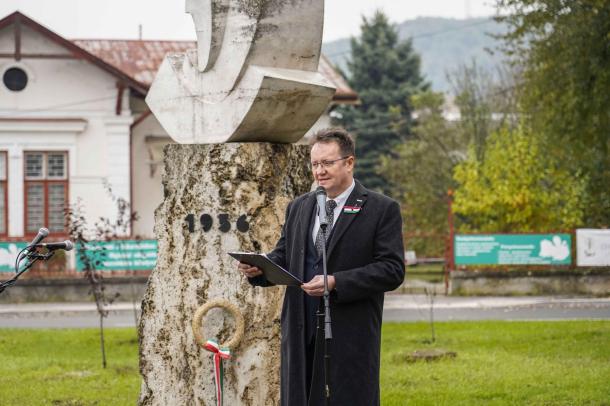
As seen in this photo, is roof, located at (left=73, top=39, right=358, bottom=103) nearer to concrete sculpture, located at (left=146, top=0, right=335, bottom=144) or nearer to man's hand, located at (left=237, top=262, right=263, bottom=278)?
concrete sculpture, located at (left=146, top=0, right=335, bottom=144)

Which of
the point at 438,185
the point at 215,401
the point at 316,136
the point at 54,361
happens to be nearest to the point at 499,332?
the point at 54,361

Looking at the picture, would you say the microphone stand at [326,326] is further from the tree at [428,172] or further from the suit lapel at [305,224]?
the tree at [428,172]

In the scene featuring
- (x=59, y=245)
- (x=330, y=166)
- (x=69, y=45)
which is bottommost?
(x=59, y=245)

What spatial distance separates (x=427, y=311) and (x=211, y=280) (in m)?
15.2

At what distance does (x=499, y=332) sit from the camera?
17062 millimetres

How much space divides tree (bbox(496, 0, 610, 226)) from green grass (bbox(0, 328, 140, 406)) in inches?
317

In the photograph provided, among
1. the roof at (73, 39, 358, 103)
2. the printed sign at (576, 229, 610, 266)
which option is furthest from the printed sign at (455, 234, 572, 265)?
the roof at (73, 39, 358, 103)

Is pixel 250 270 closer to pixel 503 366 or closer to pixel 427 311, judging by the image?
pixel 503 366

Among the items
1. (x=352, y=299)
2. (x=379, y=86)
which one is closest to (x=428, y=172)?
(x=379, y=86)

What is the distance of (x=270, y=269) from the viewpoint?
629 centimetres

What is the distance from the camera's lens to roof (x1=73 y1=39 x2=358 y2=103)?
34438mm

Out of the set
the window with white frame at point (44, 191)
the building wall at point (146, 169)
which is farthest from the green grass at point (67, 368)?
the building wall at point (146, 169)

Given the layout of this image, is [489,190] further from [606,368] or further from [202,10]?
[202,10]

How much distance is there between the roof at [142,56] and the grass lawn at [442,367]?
16.6 meters
